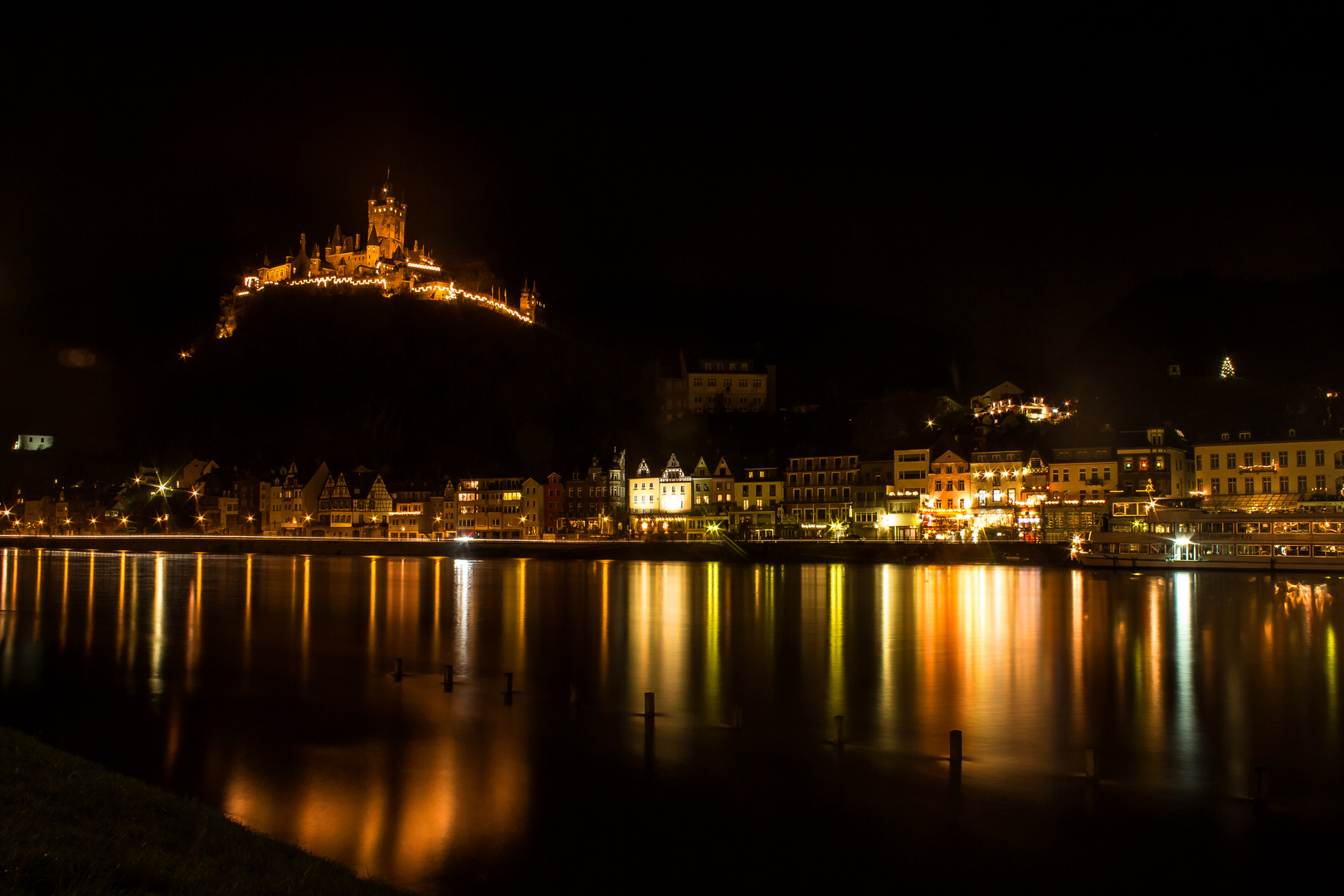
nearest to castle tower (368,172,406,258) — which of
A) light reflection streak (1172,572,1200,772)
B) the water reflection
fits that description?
the water reflection

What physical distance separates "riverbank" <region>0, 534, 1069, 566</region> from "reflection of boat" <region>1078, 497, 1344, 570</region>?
345 centimetres

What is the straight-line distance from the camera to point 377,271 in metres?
112

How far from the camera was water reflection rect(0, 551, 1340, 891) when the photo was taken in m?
12.5

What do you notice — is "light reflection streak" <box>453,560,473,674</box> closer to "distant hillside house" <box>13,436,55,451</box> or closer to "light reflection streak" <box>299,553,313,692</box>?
"light reflection streak" <box>299,553,313,692</box>

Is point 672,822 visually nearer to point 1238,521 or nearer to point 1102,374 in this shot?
point 1238,521

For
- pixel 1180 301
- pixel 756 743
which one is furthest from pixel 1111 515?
pixel 1180 301

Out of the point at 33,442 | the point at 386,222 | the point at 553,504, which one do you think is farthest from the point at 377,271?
the point at 33,442

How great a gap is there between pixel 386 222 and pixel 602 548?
68.8m

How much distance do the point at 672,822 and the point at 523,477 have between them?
228 feet

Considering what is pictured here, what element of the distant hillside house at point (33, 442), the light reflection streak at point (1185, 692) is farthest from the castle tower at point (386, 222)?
the light reflection streak at point (1185, 692)

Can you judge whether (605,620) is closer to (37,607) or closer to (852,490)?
(37,607)

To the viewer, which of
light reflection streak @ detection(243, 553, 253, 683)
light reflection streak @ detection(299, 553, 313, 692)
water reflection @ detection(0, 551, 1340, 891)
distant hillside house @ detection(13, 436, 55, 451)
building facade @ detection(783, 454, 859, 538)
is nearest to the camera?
water reflection @ detection(0, 551, 1340, 891)

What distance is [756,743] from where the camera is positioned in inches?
574

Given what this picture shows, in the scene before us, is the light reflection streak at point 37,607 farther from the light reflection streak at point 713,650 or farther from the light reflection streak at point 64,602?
the light reflection streak at point 713,650
